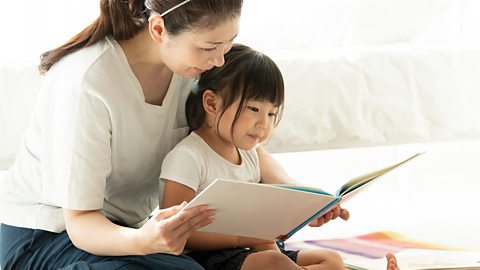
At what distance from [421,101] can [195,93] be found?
0.74 metres

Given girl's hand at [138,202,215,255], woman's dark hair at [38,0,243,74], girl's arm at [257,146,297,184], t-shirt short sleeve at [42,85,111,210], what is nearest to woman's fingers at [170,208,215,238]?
girl's hand at [138,202,215,255]

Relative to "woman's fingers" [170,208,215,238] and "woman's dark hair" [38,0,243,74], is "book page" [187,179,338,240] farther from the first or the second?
"woman's dark hair" [38,0,243,74]

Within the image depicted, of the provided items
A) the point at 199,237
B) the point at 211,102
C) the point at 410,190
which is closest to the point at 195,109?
the point at 211,102

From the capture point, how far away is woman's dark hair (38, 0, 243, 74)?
1.41 m

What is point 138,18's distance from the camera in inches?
57.9

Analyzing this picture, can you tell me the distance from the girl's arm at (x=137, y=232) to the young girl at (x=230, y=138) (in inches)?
7.7

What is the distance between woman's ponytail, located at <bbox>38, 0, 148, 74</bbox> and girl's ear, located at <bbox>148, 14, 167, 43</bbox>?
0.04 m

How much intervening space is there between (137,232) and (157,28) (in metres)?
0.35

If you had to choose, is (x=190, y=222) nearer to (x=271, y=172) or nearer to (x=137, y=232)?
(x=137, y=232)

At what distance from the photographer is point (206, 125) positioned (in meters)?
1.68

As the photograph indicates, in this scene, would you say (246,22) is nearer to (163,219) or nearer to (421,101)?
(421,101)

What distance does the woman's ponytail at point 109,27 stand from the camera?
146cm

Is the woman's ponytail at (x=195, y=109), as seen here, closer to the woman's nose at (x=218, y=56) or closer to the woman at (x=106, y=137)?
the woman at (x=106, y=137)

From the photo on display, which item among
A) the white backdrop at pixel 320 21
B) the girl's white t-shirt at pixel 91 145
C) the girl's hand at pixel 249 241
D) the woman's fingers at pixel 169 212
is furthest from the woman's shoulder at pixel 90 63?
the white backdrop at pixel 320 21
